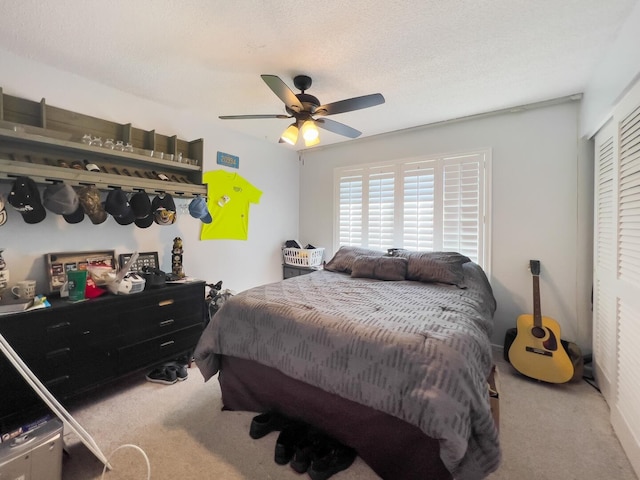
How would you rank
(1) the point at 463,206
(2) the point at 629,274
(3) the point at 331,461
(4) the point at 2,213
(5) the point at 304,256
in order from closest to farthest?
(3) the point at 331,461
(2) the point at 629,274
(4) the point at 2,213
(1) the point at 463,206
(5) the point at 304,256

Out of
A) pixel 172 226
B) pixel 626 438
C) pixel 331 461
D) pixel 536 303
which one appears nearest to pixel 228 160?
pixel 172 226

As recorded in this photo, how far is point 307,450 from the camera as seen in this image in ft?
4.76

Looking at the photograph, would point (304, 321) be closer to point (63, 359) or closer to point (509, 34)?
point (63, 359)

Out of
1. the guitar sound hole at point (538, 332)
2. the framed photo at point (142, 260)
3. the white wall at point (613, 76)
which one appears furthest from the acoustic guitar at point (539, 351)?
the framed photo at point (142, 260)

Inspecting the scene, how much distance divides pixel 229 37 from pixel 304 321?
178 centimetres

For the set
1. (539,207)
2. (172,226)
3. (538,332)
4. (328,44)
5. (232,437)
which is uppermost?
(328,44)

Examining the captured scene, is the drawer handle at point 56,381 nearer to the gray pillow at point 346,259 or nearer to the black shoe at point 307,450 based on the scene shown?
the black shoe at point 307,450

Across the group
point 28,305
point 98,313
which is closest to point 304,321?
point 98,313

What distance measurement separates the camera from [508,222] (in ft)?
9.20

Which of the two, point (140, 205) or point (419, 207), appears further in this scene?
point (419, 207)

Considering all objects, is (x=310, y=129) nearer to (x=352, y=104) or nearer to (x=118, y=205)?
(x=352, y=104)

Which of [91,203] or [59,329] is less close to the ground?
[91,203]

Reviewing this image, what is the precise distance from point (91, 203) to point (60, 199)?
0.20 meters

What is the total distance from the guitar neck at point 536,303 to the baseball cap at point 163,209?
3332 mm
